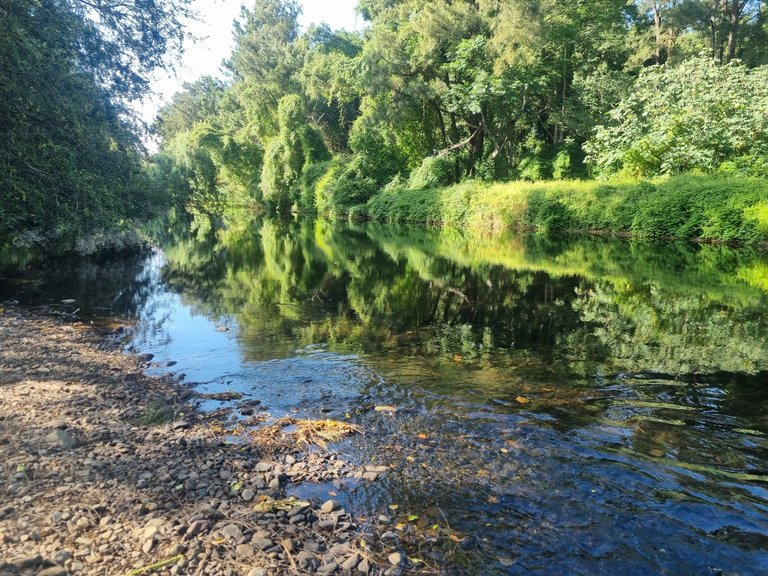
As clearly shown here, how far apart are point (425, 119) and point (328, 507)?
1830 inches

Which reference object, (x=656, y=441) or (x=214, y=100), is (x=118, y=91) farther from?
(x=214, y=100)

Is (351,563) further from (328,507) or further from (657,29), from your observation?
(657,29)

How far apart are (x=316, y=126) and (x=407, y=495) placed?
61.2 meters

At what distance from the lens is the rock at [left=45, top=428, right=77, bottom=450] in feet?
17.4

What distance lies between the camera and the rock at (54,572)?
337cm

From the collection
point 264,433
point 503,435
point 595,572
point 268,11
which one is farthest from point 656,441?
point 268,11

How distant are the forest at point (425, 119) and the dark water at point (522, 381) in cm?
440

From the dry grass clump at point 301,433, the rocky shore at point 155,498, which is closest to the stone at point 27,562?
the rocky shore at point 155,498

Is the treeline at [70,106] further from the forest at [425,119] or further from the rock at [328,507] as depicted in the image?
the rock at [328,507]

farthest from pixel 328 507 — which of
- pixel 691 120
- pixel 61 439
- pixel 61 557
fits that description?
pixel 691 120

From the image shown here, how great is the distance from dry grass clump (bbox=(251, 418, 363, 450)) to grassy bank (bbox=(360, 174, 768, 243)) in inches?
891

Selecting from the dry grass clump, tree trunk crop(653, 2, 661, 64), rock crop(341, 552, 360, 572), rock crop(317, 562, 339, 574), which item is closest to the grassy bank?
tree trunk crop(653, 2, 661, 64)

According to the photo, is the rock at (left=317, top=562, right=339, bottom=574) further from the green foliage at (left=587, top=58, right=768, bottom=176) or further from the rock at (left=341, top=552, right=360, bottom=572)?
the green foliage at (left=587, top=58, right=768, bottom=176)

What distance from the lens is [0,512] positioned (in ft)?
13.3
